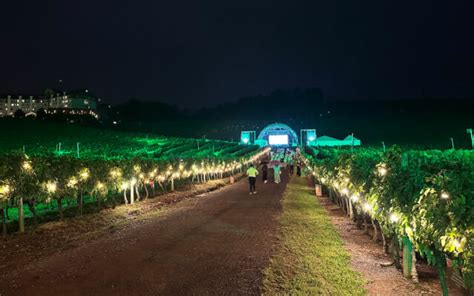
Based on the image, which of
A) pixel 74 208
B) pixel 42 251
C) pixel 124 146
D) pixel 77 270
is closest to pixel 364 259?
pixel 77 270

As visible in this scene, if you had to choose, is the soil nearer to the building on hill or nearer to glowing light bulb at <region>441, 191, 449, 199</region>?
glowing light bulb at <region>441, 191, 449, 199</region>

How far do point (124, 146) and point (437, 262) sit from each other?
6235cm

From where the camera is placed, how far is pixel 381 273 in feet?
27.9

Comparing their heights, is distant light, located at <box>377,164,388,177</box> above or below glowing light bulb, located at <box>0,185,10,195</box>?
above

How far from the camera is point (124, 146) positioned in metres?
64.6

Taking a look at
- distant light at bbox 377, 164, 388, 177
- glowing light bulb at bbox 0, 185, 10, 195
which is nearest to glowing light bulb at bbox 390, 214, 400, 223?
distant light at bbox 377, 164, 388, 177

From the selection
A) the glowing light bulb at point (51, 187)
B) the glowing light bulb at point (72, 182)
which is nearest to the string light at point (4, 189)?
the glowing light bulb at point (51, 187)

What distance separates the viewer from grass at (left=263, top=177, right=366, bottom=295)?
736 centimetres

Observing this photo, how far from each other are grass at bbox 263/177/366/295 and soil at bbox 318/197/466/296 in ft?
0.83

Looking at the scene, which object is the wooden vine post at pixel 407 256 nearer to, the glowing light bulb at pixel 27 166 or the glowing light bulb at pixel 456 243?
the glowing light bulb at pixel 456 243

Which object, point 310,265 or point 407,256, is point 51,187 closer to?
point 310,265

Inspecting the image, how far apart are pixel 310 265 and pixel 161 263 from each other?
345 cm

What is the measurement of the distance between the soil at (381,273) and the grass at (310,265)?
253 millimetres

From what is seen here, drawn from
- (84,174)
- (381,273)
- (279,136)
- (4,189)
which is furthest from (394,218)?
(279,136)
